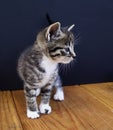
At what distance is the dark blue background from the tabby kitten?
0.22 meters

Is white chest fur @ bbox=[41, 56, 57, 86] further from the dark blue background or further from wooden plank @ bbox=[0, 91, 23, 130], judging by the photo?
the dark blue background

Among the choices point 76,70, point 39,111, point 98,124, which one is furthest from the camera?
point 76,70

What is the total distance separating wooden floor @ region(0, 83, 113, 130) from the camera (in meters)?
0.85

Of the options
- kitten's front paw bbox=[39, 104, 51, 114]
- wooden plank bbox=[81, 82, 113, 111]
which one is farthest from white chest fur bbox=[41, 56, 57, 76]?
wooden plank bbox=[81, 82, 113, 111]

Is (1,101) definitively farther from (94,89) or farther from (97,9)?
(97,9)

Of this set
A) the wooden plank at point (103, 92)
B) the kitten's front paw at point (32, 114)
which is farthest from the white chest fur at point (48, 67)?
the wooden plank at point (103, 92)

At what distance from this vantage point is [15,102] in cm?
106

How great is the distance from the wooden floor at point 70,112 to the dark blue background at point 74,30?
90 mm

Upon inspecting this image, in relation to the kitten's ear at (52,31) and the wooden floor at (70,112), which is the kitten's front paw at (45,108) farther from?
the kitten's ear at (52,31)

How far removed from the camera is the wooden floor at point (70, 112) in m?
0.85

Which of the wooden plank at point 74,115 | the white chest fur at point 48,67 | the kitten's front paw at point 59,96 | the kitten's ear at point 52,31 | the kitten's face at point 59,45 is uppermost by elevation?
the kitten's ear at point 52,31

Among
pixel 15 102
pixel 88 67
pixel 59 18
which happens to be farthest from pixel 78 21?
pixel 15 102

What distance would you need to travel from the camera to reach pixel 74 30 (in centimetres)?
124

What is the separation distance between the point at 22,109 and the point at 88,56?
45cm
